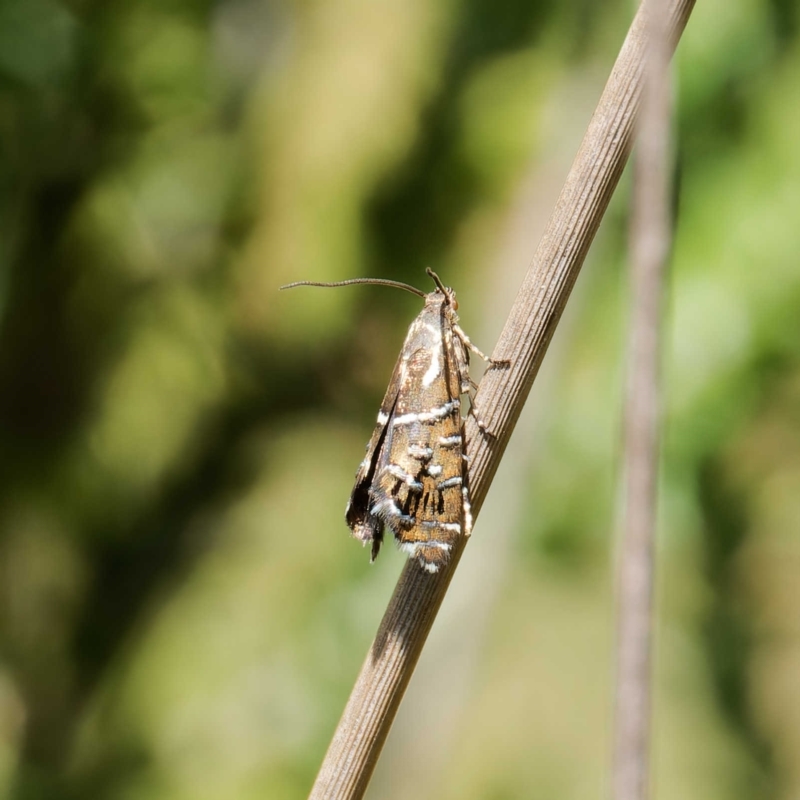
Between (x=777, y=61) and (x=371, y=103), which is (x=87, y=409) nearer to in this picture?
(x=371, y=103)

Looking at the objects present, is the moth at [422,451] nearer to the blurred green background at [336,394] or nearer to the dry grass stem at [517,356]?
the dry grass stem at [517,356]

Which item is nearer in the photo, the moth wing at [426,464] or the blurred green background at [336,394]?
the moth wing at [426,464]

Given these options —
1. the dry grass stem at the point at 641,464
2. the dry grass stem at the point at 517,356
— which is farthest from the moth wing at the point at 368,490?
the dry grass stem at the point at 641,464

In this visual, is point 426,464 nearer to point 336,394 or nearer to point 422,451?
point 422,451

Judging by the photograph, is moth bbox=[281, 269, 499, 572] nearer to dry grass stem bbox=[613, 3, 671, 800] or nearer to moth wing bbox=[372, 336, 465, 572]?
moth wing bbox=[372, 336, 465, 572]

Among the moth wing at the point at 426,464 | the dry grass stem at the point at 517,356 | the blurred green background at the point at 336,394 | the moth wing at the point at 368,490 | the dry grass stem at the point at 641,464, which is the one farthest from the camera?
the blurred green background at the point at 336,394

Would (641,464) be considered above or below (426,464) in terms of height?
above

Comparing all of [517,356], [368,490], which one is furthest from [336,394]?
[517,356]

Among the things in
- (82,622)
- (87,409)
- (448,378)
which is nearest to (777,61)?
(448,378)
